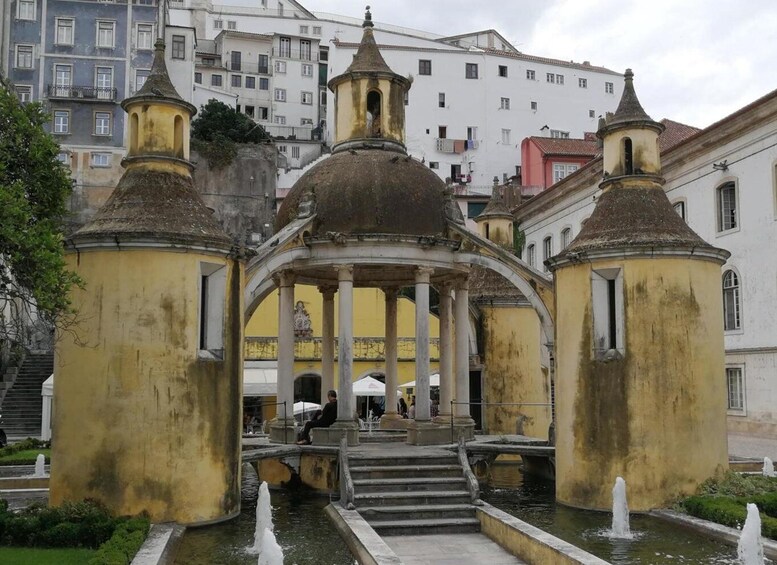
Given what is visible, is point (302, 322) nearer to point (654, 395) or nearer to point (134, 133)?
point (134, 133)

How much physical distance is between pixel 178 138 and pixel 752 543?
1310 cm

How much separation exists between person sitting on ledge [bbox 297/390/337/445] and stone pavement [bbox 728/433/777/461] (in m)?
14.1

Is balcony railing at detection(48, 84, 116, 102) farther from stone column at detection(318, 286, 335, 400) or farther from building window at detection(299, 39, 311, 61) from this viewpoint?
stone column at detection(318, 286, 335, 400)

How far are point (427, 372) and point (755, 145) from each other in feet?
61.2

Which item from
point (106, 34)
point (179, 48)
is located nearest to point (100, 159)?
point (106, 34)

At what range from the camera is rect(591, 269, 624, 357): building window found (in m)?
18.5

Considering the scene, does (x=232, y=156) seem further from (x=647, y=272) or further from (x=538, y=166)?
(x=647, y=272)

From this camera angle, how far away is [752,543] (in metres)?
12.9

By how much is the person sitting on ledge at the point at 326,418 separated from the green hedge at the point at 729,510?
8.86 m

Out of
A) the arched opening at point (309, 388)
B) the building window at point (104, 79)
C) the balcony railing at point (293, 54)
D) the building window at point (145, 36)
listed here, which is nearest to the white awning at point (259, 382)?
the arched opening at point (309, 388)

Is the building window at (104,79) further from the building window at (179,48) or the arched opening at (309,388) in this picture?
the arched opening at (309,388)

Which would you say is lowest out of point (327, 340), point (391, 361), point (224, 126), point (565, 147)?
point (391, 361)

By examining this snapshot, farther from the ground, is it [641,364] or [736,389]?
[641,364]

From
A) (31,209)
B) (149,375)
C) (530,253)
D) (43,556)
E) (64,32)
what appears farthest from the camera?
(64,32)
